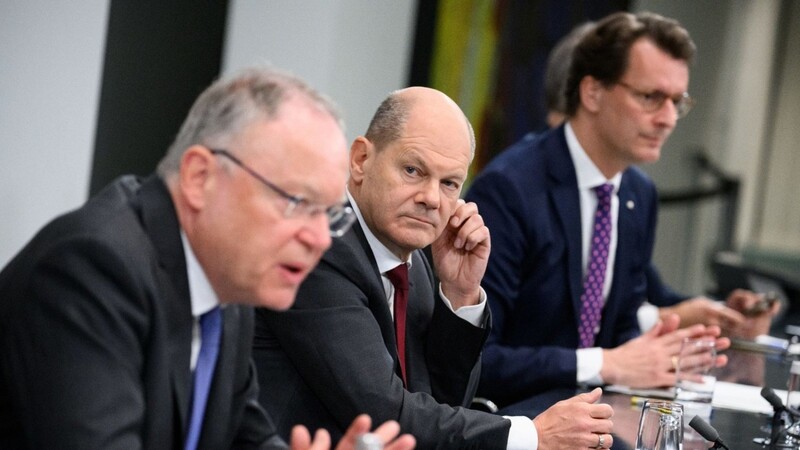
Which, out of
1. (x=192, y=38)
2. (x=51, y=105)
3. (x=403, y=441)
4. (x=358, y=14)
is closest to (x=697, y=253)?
(x=358, y=14)

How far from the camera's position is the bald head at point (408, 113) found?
8.20 ft

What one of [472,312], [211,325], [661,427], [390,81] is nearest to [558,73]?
[390,81]

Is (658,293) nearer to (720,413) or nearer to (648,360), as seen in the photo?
(648,360)

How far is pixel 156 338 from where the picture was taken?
5.37 feet

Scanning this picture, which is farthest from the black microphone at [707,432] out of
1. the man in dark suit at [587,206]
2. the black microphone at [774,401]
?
the man in dark suit at [587,206]

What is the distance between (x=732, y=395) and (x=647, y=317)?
1.10m

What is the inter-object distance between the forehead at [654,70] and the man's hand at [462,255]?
1179 millimetres

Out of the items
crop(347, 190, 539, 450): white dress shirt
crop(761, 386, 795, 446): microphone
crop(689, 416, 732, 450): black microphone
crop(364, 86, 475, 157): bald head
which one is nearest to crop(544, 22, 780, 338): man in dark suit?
crop(761, 386, 795, 446): microphone

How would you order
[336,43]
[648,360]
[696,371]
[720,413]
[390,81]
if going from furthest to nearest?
1. [390,81]
2. [336,43]
3. [648,360]
4. [696,371]
5. [720,413]

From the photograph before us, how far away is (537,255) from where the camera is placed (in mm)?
3482

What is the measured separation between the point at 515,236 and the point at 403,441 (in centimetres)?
172

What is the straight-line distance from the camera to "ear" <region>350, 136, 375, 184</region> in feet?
8.34

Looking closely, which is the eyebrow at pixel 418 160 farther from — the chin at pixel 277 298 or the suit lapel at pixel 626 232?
the suit lapel at pixel 626 232

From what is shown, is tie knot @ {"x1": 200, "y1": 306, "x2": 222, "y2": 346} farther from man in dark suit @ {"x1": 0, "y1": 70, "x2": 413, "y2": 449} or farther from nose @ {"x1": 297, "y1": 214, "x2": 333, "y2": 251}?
nose @ {"x1": 297, "y1": 214, "x2": 333, "y2": 251}
